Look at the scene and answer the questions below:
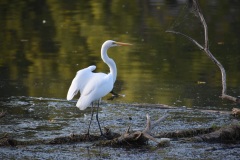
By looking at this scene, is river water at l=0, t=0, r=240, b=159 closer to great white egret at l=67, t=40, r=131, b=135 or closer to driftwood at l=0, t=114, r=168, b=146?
driftwood at l=0, t=114, r=168, b=146

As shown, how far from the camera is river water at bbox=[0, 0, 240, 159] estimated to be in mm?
10352

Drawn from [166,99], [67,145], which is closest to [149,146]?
[67,145]

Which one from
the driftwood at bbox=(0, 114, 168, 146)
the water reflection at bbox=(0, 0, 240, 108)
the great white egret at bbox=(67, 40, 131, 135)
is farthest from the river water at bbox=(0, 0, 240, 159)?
the great white egret at bbox=(67, 40, 131, 135)

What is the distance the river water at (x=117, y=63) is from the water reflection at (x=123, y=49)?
19mm

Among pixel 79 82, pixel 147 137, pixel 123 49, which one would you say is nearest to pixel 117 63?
pixel 123 49

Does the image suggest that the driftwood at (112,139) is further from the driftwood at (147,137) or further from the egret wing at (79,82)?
the egret wing at (79,82)

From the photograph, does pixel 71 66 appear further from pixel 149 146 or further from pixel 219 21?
pixel 219 21

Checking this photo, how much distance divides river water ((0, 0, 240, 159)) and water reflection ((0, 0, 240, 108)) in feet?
0.06

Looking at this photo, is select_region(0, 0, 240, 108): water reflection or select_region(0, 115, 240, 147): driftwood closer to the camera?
select_region(0, 115, 240, 147): driftwood

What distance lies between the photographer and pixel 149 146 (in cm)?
898

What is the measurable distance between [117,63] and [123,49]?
6.34ft

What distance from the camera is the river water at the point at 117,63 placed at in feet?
34.0

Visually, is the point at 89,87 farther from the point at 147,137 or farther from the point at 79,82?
the point at 147,137

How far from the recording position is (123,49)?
17.7 metres
